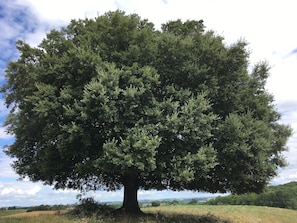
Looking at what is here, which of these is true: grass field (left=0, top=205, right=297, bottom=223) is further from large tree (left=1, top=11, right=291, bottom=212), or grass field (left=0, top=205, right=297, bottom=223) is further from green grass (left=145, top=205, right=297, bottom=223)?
large tree (left=1, top=11, right=291, bottom=212)

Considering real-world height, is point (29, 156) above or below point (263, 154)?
above

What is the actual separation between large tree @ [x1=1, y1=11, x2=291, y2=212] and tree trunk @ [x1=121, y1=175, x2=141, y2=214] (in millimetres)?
75

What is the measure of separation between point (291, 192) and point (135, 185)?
58.8 m

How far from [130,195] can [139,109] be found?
318 inches

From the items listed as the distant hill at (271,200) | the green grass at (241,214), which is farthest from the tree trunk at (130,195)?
the distant hill at (271,200)

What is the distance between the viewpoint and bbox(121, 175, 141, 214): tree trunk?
21141 mm

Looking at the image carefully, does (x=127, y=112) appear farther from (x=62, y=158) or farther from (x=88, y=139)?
(x=62, y=158)

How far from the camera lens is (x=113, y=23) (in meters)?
18.6

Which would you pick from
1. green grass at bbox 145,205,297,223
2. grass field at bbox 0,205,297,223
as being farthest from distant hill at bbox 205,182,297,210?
grass field at bbox 0,205,297,223

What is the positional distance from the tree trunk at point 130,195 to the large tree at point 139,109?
0.07 meters

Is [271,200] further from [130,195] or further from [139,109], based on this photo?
[139,109]

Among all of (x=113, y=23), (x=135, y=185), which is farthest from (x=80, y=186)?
(x=113, y=23)

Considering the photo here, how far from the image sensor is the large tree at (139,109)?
1588 cm

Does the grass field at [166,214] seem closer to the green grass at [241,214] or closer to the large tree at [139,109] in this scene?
the green grass at [241,214]
